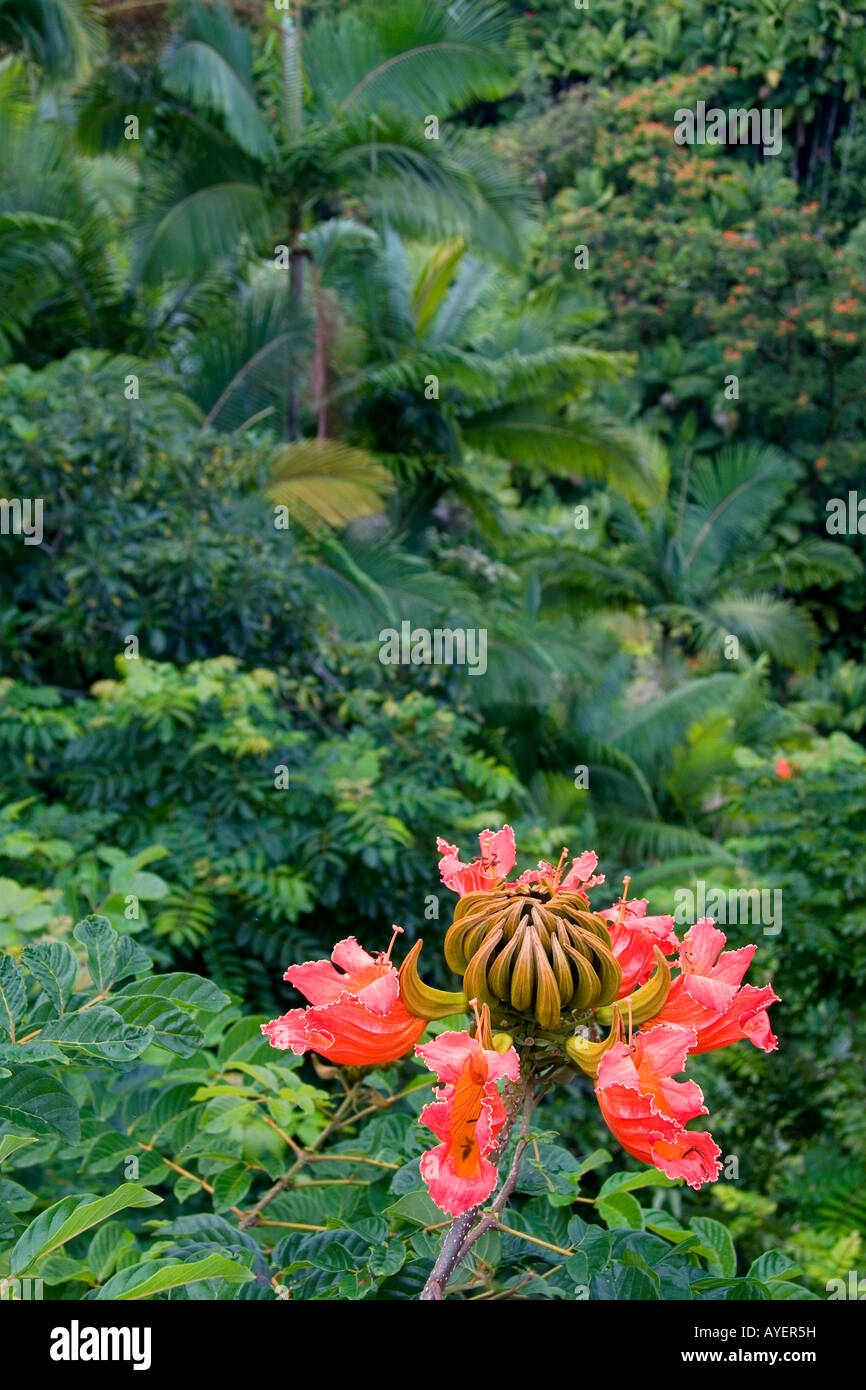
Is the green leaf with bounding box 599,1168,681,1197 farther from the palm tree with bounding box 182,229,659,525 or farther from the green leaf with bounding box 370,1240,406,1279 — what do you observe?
the palm tree with bounding box 182,229,659,525

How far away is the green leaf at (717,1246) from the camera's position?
1280 mm

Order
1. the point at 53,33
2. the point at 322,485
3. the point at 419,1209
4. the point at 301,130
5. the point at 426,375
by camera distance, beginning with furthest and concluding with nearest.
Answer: the point at 426,375 → the point at 301,130 → the point at 53,33 → the point at 322,485 → the point at 419,1209

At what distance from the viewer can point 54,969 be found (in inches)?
47.4

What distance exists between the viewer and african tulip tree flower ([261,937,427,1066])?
1.03 m

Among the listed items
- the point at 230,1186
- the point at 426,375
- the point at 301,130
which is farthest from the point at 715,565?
the point at 230,1186

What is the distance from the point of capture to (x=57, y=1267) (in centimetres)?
119

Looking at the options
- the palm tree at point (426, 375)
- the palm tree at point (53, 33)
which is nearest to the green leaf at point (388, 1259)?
the palm tree at point (426, 375)

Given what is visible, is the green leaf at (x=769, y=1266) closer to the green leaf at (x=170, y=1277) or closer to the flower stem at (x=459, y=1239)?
the flower stem at (x=459, y=1239)

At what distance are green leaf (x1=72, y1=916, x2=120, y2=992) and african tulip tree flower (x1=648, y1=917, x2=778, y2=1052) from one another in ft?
1.80

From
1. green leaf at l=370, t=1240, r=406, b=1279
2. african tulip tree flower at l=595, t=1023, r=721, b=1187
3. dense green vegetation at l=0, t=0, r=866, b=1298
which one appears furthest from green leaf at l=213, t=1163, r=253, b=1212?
african tulip tree flower at l=595, t=1023, r=721, b=1187

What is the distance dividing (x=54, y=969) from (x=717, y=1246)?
0.77m

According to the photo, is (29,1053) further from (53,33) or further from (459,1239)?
(53,33)

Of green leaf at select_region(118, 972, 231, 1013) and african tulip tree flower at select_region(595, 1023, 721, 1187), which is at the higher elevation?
green leaf at select_region(118, 972, 231, 1013)
